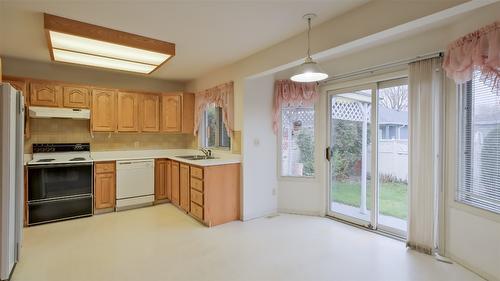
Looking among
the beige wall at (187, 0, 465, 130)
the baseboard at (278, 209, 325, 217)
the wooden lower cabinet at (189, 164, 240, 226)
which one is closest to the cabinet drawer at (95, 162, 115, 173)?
the wooden lower cabinet at (189, 164, 240, 226)

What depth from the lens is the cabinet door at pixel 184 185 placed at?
4145 mm

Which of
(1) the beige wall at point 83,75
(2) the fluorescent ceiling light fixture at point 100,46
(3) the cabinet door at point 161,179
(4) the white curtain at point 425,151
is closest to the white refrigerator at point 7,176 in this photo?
(2) the fluorescent ceiling light fixture at point 100,46

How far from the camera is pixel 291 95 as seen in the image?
4.09 metres

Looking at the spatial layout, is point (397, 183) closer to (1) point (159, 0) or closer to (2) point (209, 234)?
(2) point (209, 234)

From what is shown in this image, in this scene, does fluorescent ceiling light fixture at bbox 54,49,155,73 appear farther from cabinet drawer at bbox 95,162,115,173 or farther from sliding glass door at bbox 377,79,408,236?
sliding glass door at bbox 377,79,408,236

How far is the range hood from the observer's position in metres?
3.82

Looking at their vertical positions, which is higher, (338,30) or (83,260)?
(338,30)

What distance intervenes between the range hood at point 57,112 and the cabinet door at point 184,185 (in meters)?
1.85

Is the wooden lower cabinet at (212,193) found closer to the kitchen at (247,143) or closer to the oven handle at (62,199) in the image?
the kitchen at (247,143)

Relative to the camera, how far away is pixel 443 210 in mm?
2783

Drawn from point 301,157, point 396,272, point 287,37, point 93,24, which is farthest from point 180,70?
point 396,272

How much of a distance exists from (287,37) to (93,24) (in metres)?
2.16

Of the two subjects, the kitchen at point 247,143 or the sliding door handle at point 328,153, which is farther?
the sliding door handle at point 328,153

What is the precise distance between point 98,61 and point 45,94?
51.1 inches
